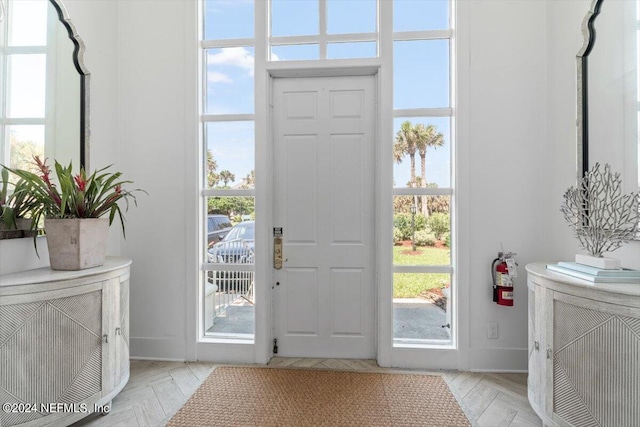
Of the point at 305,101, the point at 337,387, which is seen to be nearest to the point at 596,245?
the point at 337,387

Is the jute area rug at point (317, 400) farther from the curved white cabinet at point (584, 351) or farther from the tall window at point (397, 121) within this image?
the curved white cabinet at point (584, 351)

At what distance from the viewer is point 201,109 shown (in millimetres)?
2740

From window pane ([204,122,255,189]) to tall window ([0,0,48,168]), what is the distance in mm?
1114

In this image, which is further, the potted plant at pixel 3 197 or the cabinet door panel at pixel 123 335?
the cabinet door panel at pixel 123 335

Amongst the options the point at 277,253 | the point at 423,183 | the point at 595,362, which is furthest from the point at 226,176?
the point at 595,362

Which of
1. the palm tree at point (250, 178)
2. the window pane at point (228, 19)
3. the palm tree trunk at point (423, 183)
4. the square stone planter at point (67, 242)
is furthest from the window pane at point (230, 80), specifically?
A: the palm tree trunk at point (423, 183)

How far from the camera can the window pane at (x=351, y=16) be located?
8.59 feet

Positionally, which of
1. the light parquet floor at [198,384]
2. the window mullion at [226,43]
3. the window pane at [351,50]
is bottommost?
the light parquet floor at [198,384]

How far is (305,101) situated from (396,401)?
2.40m

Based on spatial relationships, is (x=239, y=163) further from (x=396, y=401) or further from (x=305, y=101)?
(x=396, y=401)

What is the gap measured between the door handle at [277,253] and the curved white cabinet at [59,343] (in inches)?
44.0

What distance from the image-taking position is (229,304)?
9.05 ft

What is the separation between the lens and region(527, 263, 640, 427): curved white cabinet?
1358 millimetres

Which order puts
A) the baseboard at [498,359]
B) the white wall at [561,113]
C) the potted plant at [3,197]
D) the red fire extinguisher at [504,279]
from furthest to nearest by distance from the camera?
the baseboard at [498,359], the red fire extinguisher at [504,279], the white wall at [561,113], the potted plant at [3,197]
